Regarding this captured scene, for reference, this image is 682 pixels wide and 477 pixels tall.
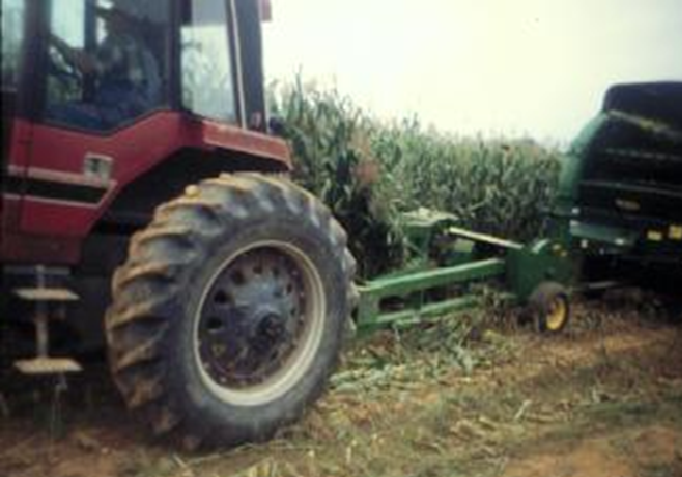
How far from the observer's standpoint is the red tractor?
13.2 feet

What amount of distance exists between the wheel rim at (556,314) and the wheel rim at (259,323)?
3024mm

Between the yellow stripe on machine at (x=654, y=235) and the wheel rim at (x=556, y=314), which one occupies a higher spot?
the yellow stripe on machine at (x=654, y=235)

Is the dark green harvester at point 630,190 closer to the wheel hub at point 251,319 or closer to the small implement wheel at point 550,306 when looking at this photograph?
the small implement wheel at point 550,306

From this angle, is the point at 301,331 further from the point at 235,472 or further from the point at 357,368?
the point at 357,368

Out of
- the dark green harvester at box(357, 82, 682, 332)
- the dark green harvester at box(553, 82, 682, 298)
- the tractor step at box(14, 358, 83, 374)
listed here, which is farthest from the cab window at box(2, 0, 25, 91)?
the dark green harvester at box(553, 82, 682, 298)

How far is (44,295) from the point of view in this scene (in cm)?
400

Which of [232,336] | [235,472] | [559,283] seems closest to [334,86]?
[559,283]

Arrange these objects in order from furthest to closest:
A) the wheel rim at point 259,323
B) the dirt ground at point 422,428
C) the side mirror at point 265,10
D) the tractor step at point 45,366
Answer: the side mirror at point 265,10
the wheel rim at point 259,323
the dirt ground at point 422,428
the tractor step at point 45,366

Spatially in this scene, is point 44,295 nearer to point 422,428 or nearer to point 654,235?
point 422,428

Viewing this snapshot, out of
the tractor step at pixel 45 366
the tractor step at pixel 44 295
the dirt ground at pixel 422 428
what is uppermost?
the tractor step at pixel 44 295

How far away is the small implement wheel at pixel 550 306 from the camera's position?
730 centimetres

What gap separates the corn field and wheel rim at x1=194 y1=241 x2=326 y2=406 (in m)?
2.49

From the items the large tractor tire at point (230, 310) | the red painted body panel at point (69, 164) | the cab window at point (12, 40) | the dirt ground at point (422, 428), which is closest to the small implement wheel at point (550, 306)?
the dirt ground at point (422, 428)

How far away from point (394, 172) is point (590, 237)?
5.64 ft
